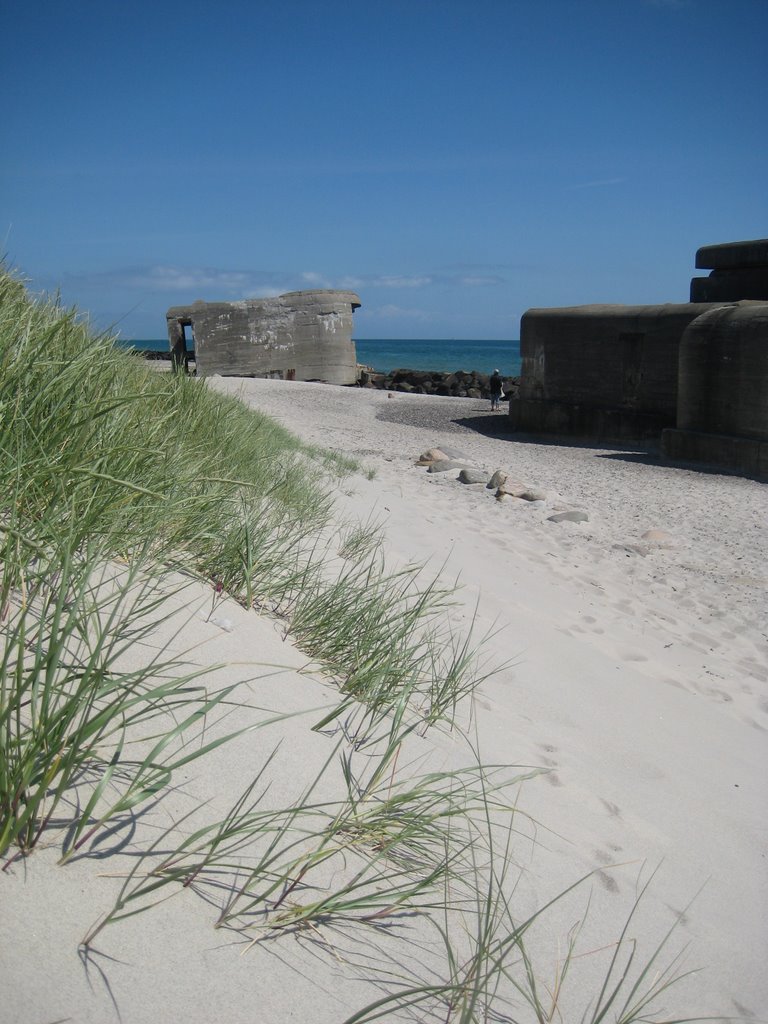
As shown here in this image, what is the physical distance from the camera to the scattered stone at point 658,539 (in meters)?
6.72

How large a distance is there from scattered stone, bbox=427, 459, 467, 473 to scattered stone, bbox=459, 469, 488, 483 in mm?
545

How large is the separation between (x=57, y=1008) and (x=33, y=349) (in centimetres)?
183

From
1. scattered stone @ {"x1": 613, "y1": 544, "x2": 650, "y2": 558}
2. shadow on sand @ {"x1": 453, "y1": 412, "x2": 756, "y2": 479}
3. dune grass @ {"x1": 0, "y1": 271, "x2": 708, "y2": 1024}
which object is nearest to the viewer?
dune grass @ {"x1": 0, "y1": 271, "x2": 708, "y2": 1024}

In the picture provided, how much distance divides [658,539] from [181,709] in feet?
19.2

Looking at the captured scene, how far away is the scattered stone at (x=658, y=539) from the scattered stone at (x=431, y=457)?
3527 millimetres

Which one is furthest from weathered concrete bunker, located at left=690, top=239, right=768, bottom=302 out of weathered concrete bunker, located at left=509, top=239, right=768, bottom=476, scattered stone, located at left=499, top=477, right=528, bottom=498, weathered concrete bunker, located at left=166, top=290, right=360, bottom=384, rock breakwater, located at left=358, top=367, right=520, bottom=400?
rock breakwater, located at left=358, top=367, right=520, bottom=400

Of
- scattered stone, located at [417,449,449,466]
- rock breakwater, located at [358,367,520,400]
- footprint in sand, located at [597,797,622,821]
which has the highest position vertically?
rock breakwater, located at [358,367,520,400]

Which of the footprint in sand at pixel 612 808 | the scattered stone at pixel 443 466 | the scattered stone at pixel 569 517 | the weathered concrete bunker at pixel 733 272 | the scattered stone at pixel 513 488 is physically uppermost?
the weathered concrete bunker at pixel 733 272

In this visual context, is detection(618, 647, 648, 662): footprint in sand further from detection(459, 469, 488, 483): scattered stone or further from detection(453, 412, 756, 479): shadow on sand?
detection(453, 412, 756, 479): shadow on sand

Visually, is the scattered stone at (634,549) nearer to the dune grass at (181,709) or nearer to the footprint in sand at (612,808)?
the dune grass at (181,709)

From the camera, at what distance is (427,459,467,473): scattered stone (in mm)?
9680

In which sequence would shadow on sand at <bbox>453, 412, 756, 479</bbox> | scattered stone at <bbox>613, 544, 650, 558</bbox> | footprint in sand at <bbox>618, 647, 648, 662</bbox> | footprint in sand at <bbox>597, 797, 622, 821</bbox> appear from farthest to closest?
shadow on sand at <bbox>453, 412, 756, 479</bbox> < scattered stone at <bbox>613, 544, 650, 558</bbox> < footprint in sand at <bbox>618, 647, 648, 662</bbox> < footprint in sand at <bbox>597, 797, 622, 821</bbox>

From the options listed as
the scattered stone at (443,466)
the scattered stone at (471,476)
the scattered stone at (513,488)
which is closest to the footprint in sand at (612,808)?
the scattered stone at (513,488)

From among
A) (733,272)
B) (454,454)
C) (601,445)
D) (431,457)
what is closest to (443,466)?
(431,457)
